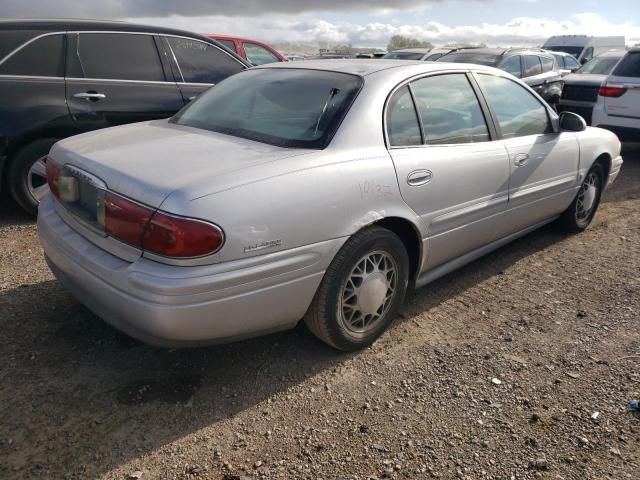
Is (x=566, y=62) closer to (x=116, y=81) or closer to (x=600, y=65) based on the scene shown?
(x=600, y=65)

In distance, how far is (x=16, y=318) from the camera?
10.3ft

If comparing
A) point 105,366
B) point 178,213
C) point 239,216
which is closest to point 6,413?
point 105,366

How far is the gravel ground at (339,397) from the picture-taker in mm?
2211

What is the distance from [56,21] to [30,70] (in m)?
0.52

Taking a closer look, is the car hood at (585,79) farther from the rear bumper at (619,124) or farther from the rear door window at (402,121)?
the rear door window at (402,121)

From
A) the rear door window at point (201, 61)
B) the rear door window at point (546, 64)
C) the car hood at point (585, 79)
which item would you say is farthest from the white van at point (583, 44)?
the rear door window at point (201, 61)

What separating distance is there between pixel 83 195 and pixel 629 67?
780 cm

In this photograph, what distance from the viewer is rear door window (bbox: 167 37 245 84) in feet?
17.7

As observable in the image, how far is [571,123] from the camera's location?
4203 mm

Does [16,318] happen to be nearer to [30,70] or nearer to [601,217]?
[30,70]

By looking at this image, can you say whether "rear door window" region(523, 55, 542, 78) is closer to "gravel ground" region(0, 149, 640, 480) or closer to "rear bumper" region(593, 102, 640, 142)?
"rear bumper" region(593, 102, 640, 142)

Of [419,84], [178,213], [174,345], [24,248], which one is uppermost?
[419,84]

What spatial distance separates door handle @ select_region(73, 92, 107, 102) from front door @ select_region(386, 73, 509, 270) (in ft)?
9.86

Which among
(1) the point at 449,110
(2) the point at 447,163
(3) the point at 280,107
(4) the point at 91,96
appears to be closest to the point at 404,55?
(4) the point at 91,96
